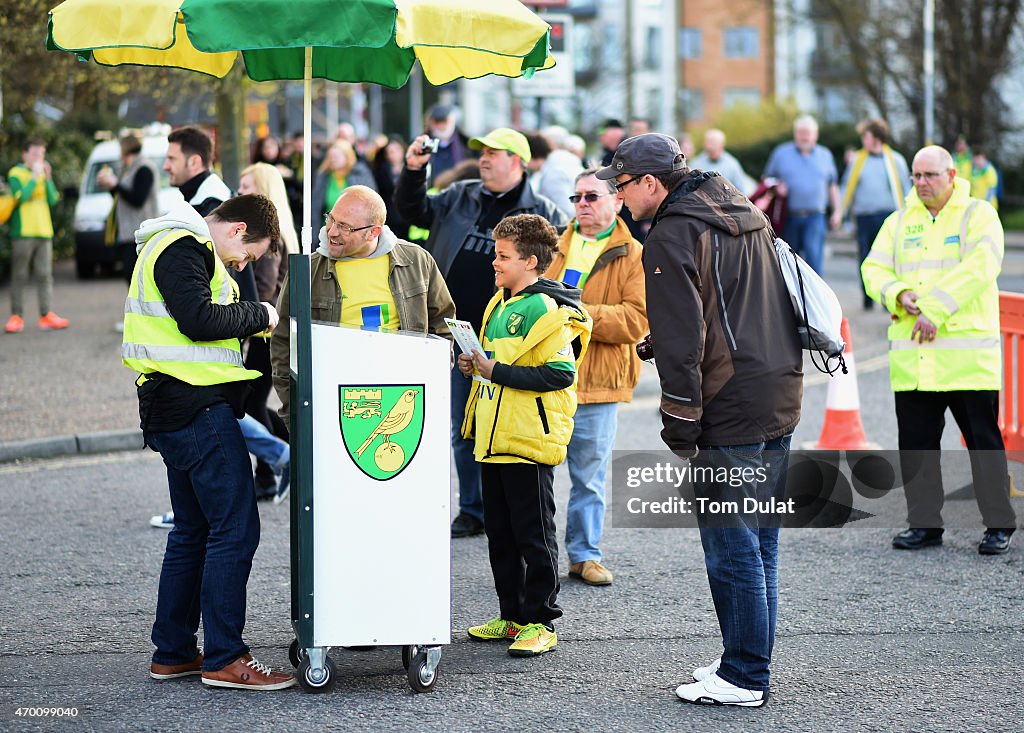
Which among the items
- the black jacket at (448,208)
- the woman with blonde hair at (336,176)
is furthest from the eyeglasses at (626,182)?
the woman with blonde hair at (336,176)

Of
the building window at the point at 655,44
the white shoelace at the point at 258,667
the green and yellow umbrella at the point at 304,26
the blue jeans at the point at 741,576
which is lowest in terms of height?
the white shoelace at the point at 258,667

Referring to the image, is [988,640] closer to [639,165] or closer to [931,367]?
[931,367]

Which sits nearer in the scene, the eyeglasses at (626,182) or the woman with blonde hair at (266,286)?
the eyeglasses at (626,182)

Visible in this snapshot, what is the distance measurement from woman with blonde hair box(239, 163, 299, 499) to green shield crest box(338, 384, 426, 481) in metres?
2.82

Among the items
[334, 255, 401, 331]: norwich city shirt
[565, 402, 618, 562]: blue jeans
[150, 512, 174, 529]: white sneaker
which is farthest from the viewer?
[150, 512, 174, 529]: white sneaker

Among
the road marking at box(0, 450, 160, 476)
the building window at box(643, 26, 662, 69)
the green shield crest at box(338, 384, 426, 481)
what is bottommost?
the road marking at box(0, 450, 160, 476)

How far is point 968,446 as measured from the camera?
730 cm

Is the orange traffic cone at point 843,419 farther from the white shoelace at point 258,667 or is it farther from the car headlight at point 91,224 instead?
the car headlight at point 91,224

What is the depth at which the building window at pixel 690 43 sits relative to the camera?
233 feet

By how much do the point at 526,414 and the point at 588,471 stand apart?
1.23 meters

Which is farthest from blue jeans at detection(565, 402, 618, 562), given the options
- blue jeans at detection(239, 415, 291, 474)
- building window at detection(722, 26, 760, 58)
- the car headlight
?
building window at detection(722, 26, 760, 58)

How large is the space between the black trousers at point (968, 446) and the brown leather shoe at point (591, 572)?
1725mm

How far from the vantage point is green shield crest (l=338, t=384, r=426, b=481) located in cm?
499

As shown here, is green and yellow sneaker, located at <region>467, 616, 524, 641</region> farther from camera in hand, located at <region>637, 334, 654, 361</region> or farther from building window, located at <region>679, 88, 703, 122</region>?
building window, located at <region>679, 88, 703, 122</region>
